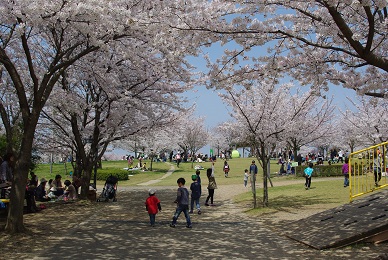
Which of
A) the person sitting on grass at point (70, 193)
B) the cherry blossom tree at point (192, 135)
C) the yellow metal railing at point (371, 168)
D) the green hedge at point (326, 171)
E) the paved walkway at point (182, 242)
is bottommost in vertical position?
the paved walkway at point (182, 242)

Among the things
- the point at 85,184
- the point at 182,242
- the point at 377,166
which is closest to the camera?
the point at 182,242

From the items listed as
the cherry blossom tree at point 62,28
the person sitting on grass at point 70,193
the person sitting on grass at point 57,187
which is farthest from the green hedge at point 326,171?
the cherry blossom tree at point 62,28

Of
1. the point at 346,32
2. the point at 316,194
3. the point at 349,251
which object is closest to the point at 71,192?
the point at 316,194

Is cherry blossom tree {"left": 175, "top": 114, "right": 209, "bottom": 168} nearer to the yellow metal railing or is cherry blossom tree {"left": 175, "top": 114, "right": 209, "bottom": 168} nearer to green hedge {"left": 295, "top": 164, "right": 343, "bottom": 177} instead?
green hedge {"left": 295, "top": 164, "right": 343, "bottom": 177}

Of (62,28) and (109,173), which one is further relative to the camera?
(109,173)

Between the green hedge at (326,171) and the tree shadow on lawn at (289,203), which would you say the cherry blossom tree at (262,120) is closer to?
the tree shadow on lawn at (289,203)

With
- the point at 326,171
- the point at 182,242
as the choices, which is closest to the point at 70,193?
the point at 182,242

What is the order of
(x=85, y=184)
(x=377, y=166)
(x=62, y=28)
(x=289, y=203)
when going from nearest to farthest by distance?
(x=62, y=28)
(x=377, y=166)
(x=289, y=203)
(x=85, y=184)

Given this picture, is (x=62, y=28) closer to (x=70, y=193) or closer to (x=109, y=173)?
(x=70, y=193)

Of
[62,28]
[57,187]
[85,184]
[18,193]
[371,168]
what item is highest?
[62,28]

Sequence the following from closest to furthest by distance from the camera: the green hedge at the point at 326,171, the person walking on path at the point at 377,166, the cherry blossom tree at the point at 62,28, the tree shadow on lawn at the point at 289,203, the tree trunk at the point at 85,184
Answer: the cherry blossom tree at the point at 62,28 → the person walking on path at the point at 377,166 → the tree shadow on lawn at the point at 289,203 → the tree trunk at the point at 85,184 → the green hedge at the point at 326,171

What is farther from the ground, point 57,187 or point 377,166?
point 377,166

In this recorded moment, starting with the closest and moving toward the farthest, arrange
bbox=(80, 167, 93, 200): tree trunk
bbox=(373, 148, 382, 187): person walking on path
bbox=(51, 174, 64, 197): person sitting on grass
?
bbox=(373, 148, 382, 187): person walking on path < bbox=(80, 167, 93, 200): tree trunk < bbox=(51, 174, 64, 197): person sitting on grass

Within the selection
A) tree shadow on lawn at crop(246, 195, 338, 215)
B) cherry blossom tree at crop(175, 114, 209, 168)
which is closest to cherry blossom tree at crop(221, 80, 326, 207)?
tree shadow on lawn at crop(246, 195, 338, 215)
